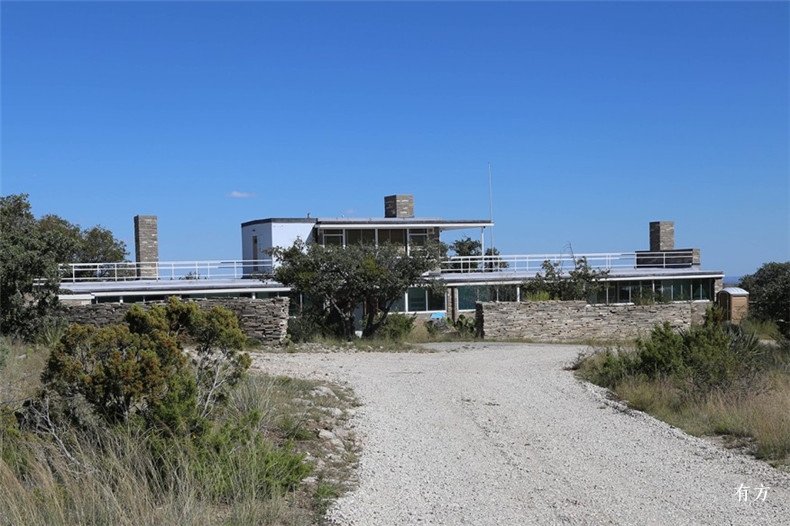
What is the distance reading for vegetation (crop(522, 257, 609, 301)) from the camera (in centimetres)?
3212

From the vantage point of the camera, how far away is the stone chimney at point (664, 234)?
155ft

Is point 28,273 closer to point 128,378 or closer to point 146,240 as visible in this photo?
point 128,378

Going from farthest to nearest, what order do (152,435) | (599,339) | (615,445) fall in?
(599,339), (615,445), (152,435)

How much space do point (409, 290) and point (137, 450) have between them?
30.2 m

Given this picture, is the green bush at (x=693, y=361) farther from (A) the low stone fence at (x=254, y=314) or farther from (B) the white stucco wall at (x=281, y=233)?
(B) the white stucco wall at (x=281, y=233)

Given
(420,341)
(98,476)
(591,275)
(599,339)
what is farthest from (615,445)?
(591,275)

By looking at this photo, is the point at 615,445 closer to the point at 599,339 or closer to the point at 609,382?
the point at 609,382

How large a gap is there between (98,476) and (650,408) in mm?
8546

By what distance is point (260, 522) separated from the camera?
652 cm

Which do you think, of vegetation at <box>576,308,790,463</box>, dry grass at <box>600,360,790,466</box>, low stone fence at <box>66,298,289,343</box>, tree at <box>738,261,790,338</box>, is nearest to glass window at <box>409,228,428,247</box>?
tree at <box>738,261,790,338</box>

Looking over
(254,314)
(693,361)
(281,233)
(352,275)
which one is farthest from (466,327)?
(693,361)

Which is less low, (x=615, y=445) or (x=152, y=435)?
(x=152, y=435)

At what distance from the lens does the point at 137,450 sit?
7238 mm

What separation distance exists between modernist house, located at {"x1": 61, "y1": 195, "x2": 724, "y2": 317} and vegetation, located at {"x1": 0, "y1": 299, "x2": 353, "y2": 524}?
25782 mm
